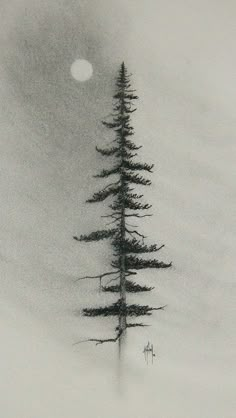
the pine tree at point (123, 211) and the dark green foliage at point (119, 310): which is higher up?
the pine tree at point (123, 211)

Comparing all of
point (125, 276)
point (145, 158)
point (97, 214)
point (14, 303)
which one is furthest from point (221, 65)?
point (14, 303)

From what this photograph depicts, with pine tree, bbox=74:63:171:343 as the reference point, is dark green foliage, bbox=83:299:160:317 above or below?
below

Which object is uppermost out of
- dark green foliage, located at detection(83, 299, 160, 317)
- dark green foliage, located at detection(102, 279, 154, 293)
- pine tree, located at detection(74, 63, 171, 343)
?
pine tree, located at detection(74, 63, 171, 343)

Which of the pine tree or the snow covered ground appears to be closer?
the snow covered ground

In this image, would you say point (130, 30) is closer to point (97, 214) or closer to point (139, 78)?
point (139, 78)
